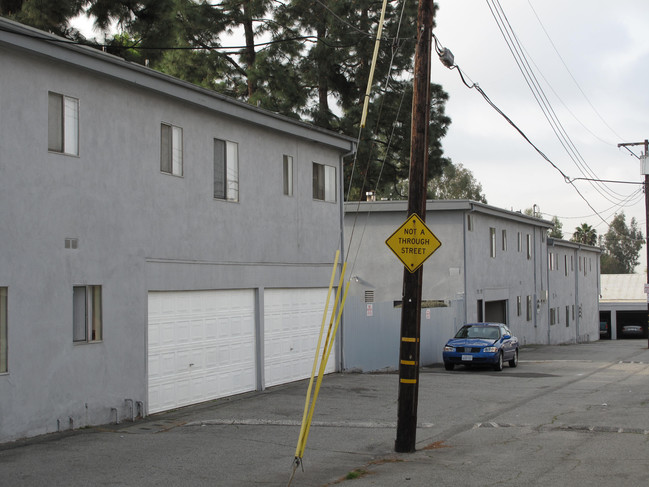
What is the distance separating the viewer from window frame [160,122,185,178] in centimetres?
1612

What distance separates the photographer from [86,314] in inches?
549

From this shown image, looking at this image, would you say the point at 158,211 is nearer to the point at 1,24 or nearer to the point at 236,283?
the point at 236,283

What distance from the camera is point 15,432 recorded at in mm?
12258

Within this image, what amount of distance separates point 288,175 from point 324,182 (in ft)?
6.42

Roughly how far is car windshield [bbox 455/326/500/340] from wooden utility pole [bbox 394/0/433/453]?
46.3ft

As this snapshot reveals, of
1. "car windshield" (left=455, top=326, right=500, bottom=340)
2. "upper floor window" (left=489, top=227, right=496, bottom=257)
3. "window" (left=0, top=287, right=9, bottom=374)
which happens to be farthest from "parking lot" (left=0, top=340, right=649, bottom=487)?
"upper floor window" (left=489, top=227, right=496, bottom=257)

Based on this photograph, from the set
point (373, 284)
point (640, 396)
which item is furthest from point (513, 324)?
point (640, 396)

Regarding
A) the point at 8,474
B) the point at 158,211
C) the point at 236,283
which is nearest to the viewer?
the point at 8,474

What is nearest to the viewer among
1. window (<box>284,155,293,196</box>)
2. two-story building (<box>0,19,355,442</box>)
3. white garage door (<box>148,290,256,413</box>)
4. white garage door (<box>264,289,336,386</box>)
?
two-story building (<box>0,19,355,442</box>)

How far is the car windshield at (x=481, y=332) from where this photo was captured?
25619mm

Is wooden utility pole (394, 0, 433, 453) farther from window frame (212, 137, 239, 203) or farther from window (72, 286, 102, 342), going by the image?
window frame (212, 137, 239, 203)

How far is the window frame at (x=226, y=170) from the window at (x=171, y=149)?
3.98ft

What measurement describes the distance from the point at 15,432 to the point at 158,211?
5.20 metres

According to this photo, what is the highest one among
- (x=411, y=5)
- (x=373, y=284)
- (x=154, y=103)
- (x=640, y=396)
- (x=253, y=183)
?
(x=411, y=5)
